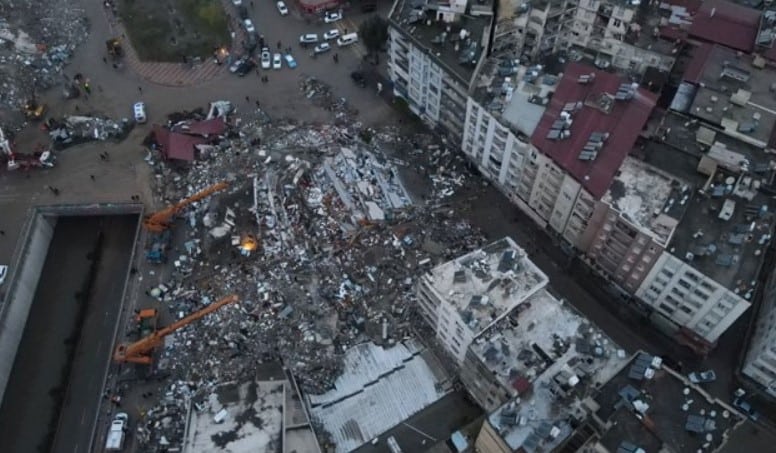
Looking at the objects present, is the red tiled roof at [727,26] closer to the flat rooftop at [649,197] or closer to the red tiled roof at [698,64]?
the red tiled roof at [698,64]

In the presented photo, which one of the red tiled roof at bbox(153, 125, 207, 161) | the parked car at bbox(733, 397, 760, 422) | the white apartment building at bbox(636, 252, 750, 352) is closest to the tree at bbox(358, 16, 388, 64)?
the red tiled roof at bbox(153, 125, 207, 161)

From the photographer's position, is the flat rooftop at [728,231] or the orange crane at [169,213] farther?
the orange crane at [169,213]

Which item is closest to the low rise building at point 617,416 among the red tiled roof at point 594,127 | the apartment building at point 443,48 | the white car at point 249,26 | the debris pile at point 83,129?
the red tiled roof at point 594,127

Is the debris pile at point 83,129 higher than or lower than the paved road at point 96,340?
higher

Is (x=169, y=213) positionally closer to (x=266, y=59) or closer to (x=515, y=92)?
(x=266, y=59)

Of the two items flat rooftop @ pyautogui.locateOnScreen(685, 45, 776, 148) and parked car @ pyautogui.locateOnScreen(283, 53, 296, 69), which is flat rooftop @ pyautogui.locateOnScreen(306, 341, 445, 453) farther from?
parked car @ pyautogui.locateOnScreen(283, 53, 296, 69)

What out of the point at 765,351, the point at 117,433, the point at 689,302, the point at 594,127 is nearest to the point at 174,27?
the point at 117,433
